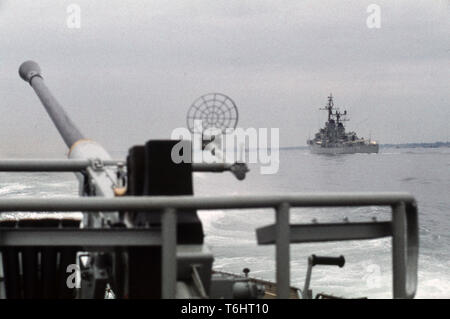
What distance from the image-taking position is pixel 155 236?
350 centimetres

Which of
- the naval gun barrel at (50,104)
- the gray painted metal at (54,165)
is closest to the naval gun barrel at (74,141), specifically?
the naval gun barrel at (50,104)

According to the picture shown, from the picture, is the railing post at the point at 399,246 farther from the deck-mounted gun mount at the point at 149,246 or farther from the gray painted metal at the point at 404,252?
the deck-mounted gun mount at the point at 149,246

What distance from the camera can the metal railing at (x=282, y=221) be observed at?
3379 mm

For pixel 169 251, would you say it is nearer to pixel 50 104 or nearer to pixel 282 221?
pixel 282 221

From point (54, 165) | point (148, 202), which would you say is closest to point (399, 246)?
point (148, 202)

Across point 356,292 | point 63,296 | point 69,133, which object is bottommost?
point 356,292

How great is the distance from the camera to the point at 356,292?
2888 centimetres

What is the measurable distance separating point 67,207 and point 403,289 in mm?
1669

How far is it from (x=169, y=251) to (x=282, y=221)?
532 millimetres

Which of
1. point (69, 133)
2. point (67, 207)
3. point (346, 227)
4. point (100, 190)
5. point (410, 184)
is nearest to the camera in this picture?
point (67, 207)

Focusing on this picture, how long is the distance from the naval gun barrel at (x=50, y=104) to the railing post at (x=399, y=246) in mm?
5719
